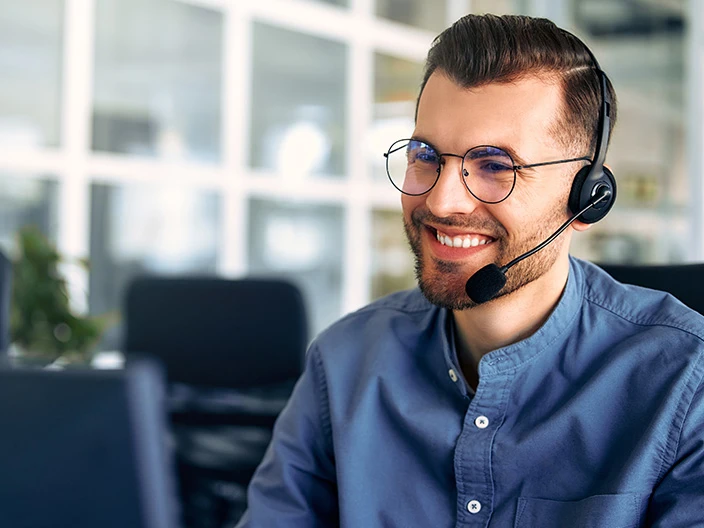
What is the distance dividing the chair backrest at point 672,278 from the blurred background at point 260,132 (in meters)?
2.09

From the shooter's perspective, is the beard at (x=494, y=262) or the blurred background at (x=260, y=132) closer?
the beard at (x=494, y=262)

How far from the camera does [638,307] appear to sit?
1.14m

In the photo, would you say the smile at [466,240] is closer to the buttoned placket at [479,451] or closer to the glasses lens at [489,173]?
the glasses lens at [489,173]

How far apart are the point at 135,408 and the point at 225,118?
340cm

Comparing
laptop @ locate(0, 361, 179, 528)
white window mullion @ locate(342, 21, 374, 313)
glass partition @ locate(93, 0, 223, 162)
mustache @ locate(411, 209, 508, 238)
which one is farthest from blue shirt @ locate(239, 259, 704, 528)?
white window mullion @ locate(342, 21, 374, 313)

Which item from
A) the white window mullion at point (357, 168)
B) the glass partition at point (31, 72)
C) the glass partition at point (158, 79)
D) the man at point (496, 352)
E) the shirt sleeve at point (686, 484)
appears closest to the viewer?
the shirt sleeve at point (686, 484)

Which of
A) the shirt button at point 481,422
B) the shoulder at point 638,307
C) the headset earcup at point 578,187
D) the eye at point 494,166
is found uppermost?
the eye at point 494,166

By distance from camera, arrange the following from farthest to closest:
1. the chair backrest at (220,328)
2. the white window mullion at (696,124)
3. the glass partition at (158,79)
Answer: the white window mullion at (696,124) < the glass partition at (158,79) < the chair backrest at (220,328)

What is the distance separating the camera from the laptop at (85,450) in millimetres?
452

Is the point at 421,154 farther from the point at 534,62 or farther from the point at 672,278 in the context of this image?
the point at 672,278

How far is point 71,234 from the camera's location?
10.4 ft

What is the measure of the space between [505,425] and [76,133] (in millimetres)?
2462

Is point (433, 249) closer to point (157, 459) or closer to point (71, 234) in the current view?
point (157, 459)

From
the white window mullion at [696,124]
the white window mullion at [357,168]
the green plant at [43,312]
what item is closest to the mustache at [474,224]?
the green plant at [43,312]
